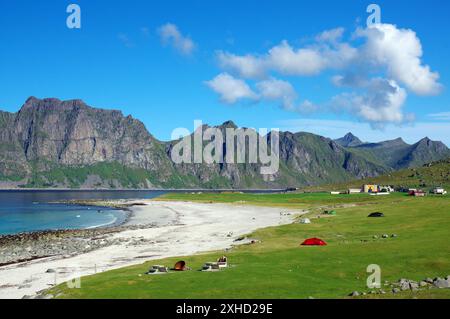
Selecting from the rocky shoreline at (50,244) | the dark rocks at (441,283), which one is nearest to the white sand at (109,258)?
the rocky shoreline at (50,244)

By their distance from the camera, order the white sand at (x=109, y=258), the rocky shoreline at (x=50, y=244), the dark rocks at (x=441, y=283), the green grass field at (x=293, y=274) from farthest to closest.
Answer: the rocky shoreline at (x=50, y=244) < the white sand at (x=109, y=258) < the green grass field at (x=293, y=274) < the dark rocks at (x=441, y=283)

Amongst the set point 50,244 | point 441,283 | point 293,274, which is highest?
point 441,283

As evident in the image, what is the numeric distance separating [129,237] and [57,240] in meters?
12.8

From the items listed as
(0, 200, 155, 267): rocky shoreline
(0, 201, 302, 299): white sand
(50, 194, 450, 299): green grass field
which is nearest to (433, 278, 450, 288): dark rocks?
(50, 194, 450, 299): green grass field

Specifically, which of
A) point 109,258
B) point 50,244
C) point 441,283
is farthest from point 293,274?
point 50,244

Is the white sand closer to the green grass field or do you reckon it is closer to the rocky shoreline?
the rocky shoreline

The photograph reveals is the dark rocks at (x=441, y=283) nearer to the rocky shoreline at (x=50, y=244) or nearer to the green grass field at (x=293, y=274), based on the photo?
the green grass field at (x=293, y=274)

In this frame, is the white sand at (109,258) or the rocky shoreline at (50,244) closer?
the white sand at (109,258)

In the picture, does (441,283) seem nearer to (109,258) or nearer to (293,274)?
(293,274)

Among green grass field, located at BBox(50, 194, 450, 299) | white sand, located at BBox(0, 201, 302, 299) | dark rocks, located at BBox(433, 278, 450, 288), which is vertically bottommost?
white sand, located at BBox(0, 201, 302, 299)
